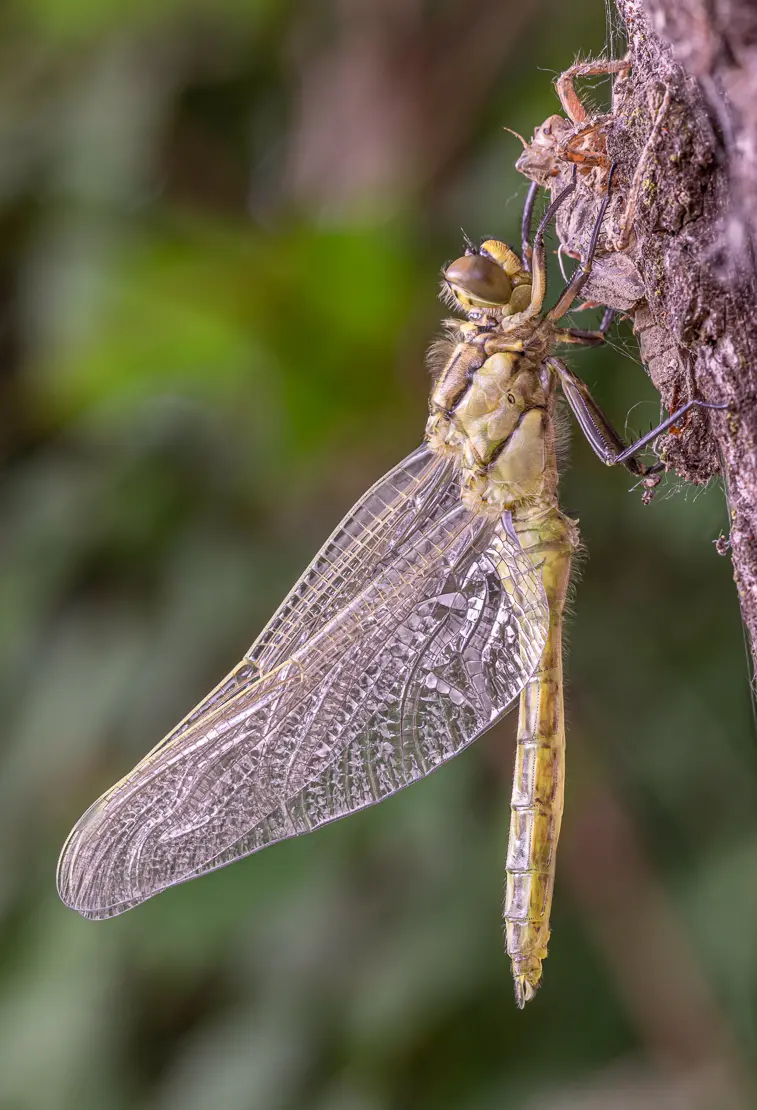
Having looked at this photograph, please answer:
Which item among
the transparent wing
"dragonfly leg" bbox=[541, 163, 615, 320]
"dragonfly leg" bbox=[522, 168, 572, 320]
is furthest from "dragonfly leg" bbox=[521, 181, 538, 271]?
the transparent wing

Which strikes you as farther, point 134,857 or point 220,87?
point 220,87

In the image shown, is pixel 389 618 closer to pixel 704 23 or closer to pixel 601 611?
pixel 601 611

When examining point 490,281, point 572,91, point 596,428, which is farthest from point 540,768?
point 572,91

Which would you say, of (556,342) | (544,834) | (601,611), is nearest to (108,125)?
(556,342)

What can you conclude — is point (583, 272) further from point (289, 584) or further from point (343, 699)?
point (289, 584)

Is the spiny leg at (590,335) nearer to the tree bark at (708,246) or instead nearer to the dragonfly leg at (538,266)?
the dragonfly leg at (538,266)

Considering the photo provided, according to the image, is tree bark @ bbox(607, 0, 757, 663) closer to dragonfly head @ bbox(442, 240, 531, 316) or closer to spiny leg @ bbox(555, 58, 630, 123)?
spiny leg @ bbox(555, 58, 630, 123)
